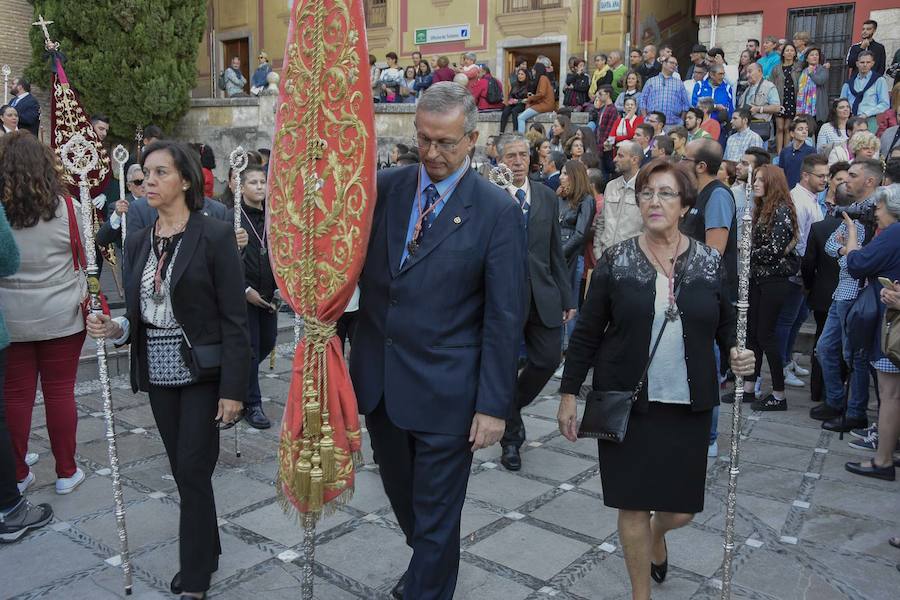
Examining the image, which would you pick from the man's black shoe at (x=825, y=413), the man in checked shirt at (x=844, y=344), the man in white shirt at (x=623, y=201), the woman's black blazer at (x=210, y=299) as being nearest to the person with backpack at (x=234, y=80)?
the man in white shirt at (x=623, y=201)

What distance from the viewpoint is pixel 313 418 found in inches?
110

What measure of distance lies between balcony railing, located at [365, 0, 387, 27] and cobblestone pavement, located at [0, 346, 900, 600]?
19.0 m

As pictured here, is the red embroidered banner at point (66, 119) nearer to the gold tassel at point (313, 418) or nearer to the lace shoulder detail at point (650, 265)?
the gold tassel at point (313, 418)

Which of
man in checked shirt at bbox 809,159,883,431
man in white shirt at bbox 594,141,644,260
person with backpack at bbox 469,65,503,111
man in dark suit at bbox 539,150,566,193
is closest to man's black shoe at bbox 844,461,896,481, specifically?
man in checked shirt at bbox 809,159,883,431

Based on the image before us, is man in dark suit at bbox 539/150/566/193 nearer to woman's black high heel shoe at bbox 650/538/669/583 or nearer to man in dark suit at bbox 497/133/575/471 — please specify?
man in dark suit at bbox 497/133/575/471

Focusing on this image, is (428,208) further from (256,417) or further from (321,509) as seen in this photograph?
(256,417)

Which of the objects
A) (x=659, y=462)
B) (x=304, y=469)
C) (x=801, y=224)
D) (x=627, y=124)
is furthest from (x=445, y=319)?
(x=627, y=124)

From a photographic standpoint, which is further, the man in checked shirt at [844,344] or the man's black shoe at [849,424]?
the man's black shoe at [849,424]

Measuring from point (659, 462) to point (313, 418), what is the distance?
4.51ft

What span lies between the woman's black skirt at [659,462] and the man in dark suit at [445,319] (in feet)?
1.97

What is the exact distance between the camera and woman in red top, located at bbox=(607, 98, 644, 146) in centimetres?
1185

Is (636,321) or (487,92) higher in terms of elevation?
(487,92)

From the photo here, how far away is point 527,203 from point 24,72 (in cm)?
1876

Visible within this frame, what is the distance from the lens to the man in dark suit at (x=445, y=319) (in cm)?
283
